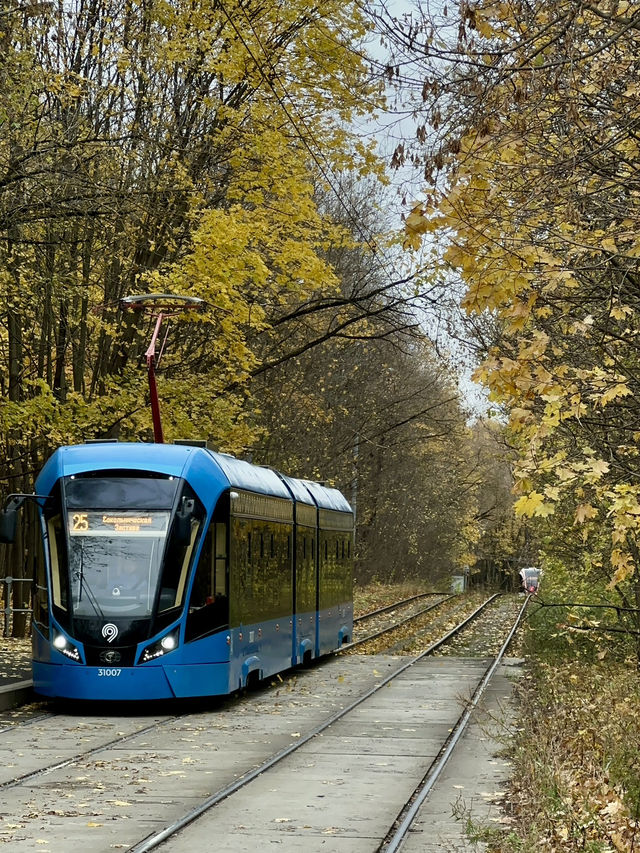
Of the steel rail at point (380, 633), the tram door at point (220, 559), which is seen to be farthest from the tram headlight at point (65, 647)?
the steel rail at point (380, 633)

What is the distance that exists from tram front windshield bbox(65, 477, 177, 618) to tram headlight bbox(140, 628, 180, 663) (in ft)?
1.15

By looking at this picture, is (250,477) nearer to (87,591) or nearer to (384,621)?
(87,591)

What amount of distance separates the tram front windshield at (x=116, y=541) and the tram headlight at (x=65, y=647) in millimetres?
343

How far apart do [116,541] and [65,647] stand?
1.30m

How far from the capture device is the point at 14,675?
18406 mm

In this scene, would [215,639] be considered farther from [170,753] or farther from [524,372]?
[524,372]

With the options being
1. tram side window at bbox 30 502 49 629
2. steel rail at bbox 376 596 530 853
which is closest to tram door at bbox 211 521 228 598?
tram side window at bbox 30 502 49 629

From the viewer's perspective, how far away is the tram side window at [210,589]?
1645 cm

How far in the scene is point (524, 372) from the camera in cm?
918

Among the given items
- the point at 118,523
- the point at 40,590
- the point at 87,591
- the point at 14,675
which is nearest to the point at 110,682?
the point at 87,591

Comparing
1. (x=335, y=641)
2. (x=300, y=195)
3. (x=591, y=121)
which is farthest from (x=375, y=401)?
(x=591, y=121)

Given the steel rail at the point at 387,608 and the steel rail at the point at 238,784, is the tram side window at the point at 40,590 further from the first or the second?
the steel rail at the point at 387,608

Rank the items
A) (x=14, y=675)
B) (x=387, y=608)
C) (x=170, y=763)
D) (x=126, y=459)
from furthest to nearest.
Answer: (x=387, y=608) < (x=14, y=675) < (x=126, y=459) < (x=170, y=763)

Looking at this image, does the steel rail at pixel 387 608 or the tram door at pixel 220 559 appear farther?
the steel rail at pixel 387 608
